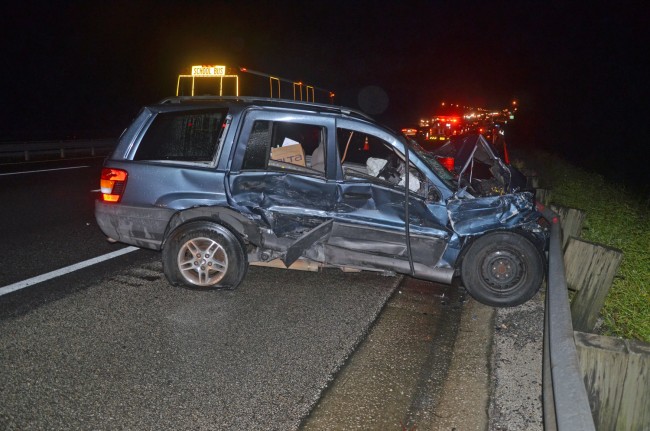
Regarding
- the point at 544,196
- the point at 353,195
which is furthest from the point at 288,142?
the point at 544,196

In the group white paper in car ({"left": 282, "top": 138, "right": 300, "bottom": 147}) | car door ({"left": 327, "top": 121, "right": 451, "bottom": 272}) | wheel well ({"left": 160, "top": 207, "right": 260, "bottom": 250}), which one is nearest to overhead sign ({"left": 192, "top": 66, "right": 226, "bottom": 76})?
white paper in car ({"left": 282, "top": 138, "right": 300, "bottom": 147})

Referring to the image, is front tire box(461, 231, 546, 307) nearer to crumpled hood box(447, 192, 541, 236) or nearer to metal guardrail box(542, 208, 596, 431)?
crumpled hood box(447, 192, 541, 236)

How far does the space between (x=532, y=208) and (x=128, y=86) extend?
175ft

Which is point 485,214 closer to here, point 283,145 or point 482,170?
point 482,170

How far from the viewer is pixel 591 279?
445 cm

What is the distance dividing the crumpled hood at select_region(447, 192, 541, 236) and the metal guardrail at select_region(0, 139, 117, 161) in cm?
1764

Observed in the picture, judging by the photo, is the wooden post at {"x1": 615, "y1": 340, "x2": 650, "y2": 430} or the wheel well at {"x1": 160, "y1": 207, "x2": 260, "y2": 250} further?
the wheel well at {"x1": 160, "y1": 207, "x2": 260, "y2": 250}

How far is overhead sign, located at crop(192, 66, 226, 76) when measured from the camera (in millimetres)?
14932

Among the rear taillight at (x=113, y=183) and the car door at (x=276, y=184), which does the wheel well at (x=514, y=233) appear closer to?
the car door at (x=276, y=184)

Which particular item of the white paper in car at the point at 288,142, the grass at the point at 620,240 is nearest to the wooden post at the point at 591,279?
the grass at the point at 620,240

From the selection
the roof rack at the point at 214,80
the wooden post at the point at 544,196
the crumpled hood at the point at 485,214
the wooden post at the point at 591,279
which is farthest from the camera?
the roof rack at the point at 214,80

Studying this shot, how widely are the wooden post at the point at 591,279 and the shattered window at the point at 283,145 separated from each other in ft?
8.26

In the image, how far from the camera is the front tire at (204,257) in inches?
213

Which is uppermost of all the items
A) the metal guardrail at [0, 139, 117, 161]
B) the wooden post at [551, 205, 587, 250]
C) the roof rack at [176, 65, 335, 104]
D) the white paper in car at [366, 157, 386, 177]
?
the roof rack at [176, 65, 335, 104]
